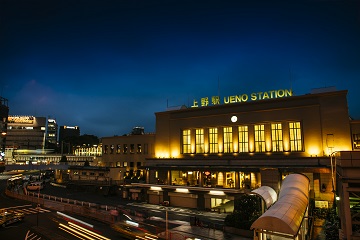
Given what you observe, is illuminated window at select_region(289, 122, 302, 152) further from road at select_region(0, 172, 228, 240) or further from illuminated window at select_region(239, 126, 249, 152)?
road at select_region(0, 172, 228, 240)

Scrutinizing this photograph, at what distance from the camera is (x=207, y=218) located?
1543 inches

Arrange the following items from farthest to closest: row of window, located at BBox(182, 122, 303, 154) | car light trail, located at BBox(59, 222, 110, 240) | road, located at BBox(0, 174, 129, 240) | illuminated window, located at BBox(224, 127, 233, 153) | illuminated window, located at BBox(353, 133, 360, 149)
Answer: illuminated window, located at BBox(224, 127, 233, 153), row of window, located at BBox(182, 122, 303, 154), illuminated window, located at BBox(353, 133, 360, 149), road, located at BBox(0, 174, 129, 240), car light trail, located at BBox(59, 222, 110, 240)

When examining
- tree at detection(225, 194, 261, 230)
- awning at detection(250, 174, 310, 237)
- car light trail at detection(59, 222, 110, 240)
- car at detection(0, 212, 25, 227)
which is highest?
awning at detection(250, 174, 310, 237)

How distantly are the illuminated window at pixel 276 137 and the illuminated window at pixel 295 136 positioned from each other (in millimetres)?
1887

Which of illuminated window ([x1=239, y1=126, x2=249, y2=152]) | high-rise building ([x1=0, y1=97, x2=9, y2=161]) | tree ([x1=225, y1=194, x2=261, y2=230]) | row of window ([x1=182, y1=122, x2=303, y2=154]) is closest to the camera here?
tree ([x1=225, y1=194, x2=261, y2=230])

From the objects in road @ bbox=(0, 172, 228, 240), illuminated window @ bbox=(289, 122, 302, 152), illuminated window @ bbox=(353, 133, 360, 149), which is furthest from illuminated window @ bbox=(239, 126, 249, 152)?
illuminated window @ bbox=(353, 133, 360, 149)

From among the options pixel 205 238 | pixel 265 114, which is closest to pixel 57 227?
pixel 205 238

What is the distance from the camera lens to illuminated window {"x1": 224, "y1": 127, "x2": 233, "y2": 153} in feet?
178

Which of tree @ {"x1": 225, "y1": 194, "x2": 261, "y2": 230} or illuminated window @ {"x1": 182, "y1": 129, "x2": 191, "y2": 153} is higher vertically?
illuminated window @ {"x1": 182, "y1": 129, "x2": 191, "y2": 153}

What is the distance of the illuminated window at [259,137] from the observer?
2001 inches

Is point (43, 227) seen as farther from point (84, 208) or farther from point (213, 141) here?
point (213, 141)

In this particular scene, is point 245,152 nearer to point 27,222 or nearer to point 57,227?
point 57,227

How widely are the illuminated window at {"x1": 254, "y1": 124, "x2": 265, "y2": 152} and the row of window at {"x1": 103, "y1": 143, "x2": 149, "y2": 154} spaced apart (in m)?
35.3

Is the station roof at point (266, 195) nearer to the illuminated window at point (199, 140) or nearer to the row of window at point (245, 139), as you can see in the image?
the row of window at point (245, 139)
